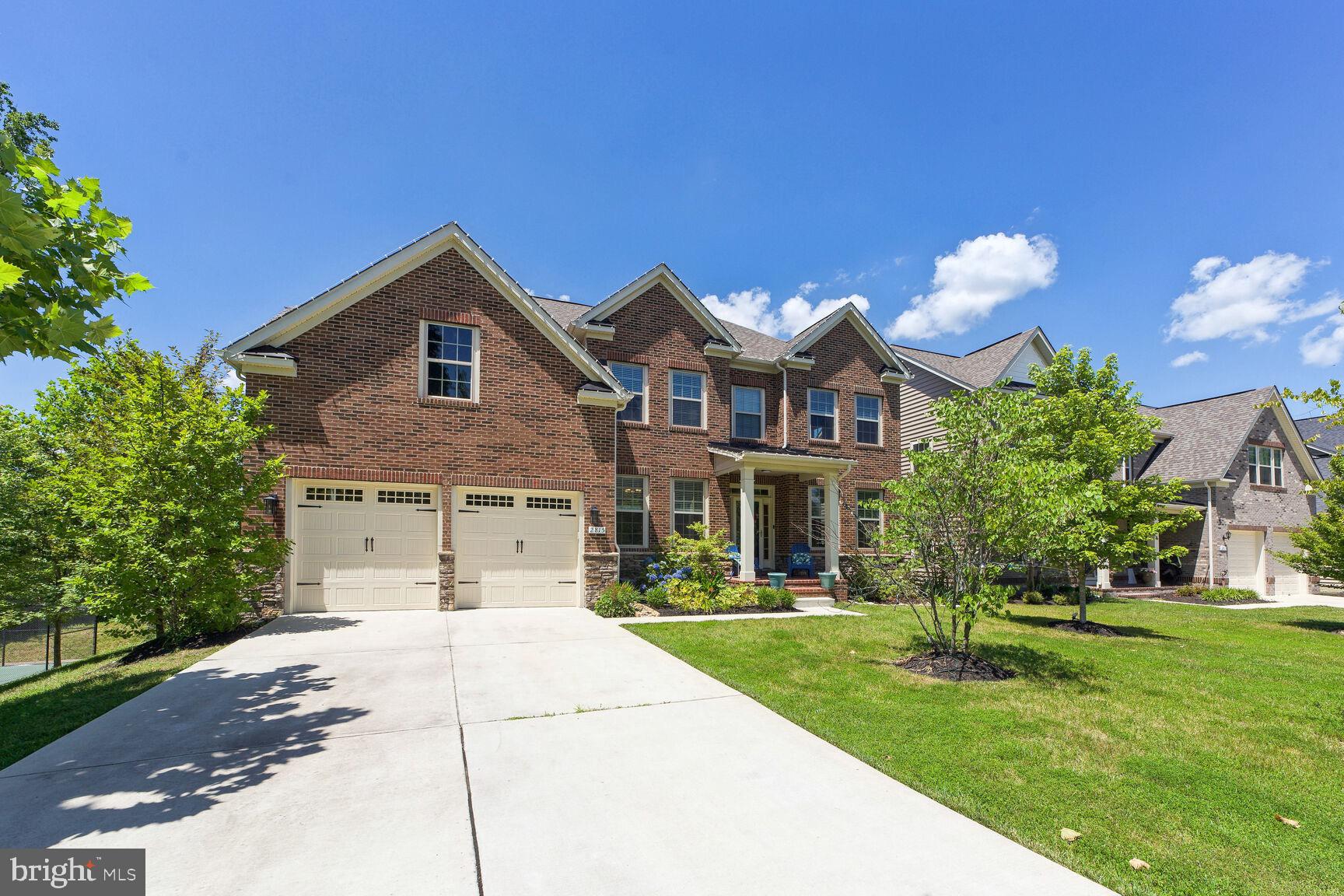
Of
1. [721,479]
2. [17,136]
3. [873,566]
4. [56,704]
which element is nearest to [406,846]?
[56,704]

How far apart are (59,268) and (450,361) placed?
8.29 m

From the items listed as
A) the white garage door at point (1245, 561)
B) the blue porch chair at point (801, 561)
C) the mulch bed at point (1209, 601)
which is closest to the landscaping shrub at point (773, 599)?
the blue porch chair at point (801, 561)

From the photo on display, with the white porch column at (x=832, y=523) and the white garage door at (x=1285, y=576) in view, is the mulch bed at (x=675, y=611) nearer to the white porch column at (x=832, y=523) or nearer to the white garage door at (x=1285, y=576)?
the white porch column at (x=832, y=523)

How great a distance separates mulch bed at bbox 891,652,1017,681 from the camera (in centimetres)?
774

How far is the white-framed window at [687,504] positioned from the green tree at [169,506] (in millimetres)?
9346

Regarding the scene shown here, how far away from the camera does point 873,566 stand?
8789mm

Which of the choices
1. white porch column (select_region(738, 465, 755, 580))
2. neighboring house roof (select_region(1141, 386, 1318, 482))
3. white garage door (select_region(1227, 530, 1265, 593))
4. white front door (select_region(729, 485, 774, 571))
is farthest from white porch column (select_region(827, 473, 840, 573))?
white garage door (select_region(1227, 530, 1265, 593))

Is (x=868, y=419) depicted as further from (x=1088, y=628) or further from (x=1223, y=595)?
(x=1223, y=595)

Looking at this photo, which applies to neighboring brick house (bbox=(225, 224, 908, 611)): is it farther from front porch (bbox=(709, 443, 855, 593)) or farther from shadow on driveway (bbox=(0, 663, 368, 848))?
shadow on driveway (bbox=(0, 663, 368, 848))

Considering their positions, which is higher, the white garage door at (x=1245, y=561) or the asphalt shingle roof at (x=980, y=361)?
the asphalt shingle roof at (x=980, y=361)

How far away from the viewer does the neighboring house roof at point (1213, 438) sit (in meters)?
21.6

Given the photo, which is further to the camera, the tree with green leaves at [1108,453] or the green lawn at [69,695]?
the tree with green leaves at [1108,453]

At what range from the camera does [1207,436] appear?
23.0m

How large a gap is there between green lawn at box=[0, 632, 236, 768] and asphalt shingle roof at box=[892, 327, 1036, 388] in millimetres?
22284
